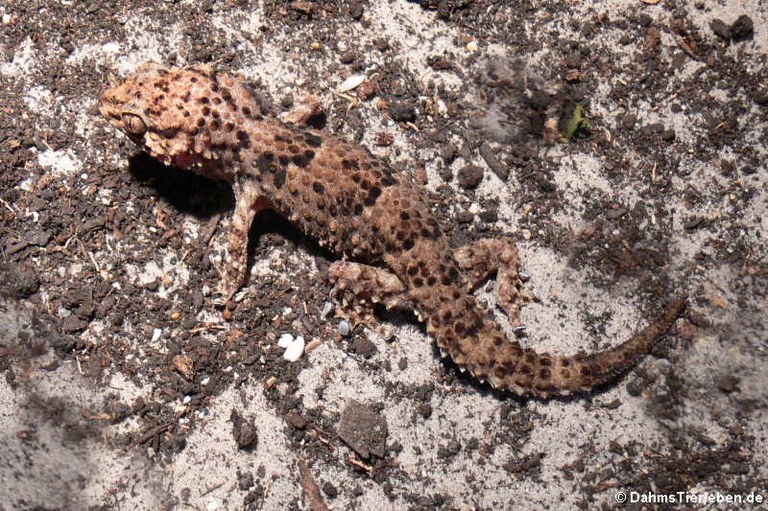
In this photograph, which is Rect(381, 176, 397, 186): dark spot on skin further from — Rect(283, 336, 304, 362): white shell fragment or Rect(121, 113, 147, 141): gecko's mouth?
Rect(121, 113, 147, 141): gecko's mouth

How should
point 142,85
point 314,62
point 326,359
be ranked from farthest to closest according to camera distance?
point 314,62 < point 326,359 < point 142,85

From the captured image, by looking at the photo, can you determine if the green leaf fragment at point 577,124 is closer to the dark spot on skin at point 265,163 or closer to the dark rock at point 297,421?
the dark spot on skin at point 265,163

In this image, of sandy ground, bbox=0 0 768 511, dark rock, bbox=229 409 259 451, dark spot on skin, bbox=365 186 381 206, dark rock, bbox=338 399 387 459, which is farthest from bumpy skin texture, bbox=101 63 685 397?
dark rock, bbox=229 409 259 451

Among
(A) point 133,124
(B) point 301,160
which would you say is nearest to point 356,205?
(B) point 301,160

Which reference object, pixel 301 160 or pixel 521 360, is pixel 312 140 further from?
pixel 521 360

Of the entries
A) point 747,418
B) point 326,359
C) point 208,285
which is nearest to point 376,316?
point 326,359

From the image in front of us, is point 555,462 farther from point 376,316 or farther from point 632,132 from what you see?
point 632,132
